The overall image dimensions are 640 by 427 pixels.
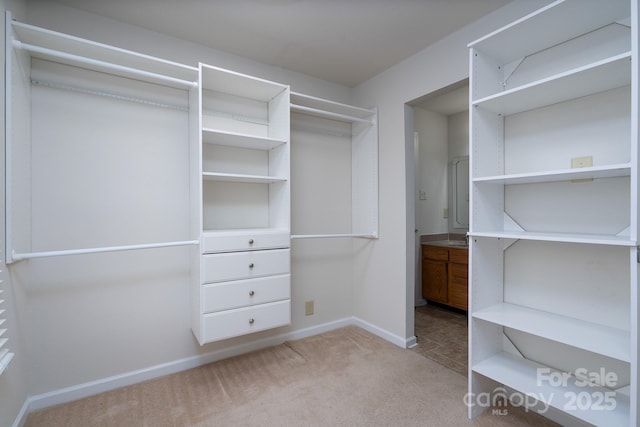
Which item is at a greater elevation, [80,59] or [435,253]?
[80,59]

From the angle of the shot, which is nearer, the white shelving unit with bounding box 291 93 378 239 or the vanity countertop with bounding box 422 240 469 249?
the white shelving unit with bounding box 291 93 378 239

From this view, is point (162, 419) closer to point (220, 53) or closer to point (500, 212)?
point (500, 212)

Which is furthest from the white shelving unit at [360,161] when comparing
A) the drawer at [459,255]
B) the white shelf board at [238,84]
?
the drawer at [459,255]

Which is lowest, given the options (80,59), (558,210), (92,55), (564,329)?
(564,329)

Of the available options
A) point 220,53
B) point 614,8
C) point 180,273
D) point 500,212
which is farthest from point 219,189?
point 614,8

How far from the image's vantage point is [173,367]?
2.16 metres

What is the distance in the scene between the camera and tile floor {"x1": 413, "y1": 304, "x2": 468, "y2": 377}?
2354mm

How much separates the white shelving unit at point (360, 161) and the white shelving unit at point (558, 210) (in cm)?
115

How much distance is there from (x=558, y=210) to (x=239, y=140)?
6.93 feet

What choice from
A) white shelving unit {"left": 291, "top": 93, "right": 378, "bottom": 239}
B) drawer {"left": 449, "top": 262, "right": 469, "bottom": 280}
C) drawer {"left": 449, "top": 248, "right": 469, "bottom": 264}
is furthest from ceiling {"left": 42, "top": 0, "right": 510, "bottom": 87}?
drawer {"left": 449, "top": 262, "right": 469, "bottom": 280}

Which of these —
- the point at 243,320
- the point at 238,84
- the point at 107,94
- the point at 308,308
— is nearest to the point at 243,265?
the point at 243,320

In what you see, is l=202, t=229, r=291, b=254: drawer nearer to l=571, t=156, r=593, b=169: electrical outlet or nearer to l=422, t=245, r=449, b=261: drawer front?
l=571, t=156, r=593, b=169: electrical outlet

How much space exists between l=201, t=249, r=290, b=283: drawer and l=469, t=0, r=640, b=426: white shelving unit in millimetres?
1300

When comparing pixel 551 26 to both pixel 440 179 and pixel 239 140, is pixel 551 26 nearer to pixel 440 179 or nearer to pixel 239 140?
pixel 239 140
